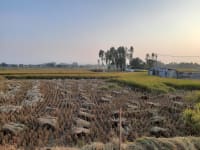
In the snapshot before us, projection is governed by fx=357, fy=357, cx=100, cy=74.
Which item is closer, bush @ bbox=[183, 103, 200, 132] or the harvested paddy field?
the harvested paddy field

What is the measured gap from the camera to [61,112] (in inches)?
426

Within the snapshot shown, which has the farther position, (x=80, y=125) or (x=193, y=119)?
(x=80, y=125)

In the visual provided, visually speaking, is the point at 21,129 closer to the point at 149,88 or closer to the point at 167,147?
the point at 167,147

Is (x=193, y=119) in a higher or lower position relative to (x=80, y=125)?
higher

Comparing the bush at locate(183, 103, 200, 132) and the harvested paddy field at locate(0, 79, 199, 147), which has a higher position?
the bush at locate(183, 103, 200, 132)

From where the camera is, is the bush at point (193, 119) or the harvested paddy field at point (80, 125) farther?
the bush at point (193, 119)

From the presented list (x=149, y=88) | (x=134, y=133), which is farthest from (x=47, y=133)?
(x=149, y=88)

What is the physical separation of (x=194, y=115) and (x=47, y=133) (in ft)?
10.9

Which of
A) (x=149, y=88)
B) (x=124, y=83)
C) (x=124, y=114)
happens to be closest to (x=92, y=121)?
(x=124, y=114)

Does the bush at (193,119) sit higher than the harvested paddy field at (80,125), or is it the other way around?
the bush at (193,119)

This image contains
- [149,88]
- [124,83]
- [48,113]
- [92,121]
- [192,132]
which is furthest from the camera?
[124,83]

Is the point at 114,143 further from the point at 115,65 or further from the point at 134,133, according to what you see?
the point at 115,65

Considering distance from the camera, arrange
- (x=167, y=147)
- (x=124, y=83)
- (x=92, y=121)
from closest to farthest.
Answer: (x=167, y=147) < (x=92, y=121) < (x=124, y=83)

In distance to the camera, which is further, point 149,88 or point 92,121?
point 149,88
